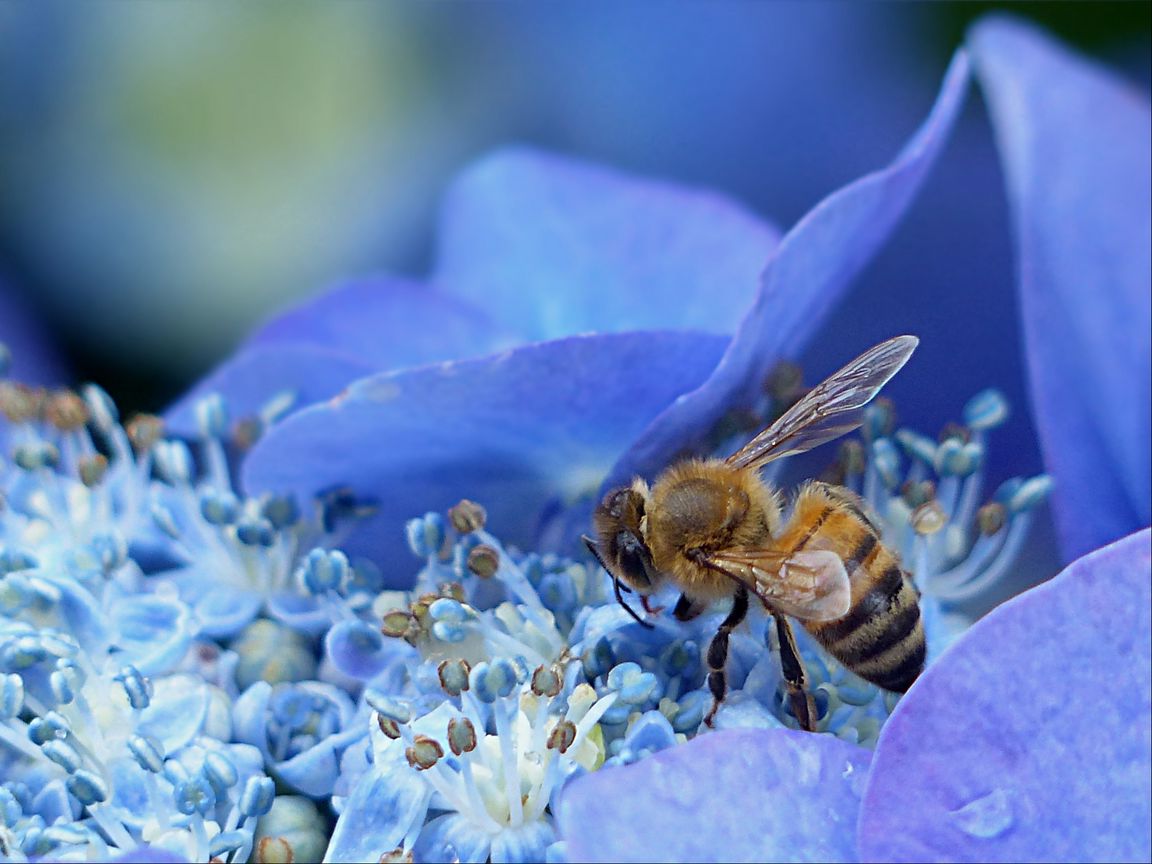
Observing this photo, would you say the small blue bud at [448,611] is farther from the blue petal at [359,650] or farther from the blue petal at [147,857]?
the blue petal at [147,857]

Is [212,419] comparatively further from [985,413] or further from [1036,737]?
[1036,737]

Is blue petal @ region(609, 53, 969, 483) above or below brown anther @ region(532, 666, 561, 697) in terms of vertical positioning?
above

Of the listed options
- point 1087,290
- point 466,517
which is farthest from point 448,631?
point 1087,290

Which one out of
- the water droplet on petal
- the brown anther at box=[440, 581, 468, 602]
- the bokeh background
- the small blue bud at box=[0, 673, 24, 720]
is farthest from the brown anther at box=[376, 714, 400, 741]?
the bokeh background

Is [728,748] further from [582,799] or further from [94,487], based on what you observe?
[94,487]

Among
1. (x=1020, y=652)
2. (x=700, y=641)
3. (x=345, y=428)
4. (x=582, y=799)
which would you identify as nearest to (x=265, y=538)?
(x=345, y=428)

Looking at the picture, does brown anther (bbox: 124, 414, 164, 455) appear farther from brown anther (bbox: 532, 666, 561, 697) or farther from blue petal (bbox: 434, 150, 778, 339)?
brown anther (bbox: 532, 666, 561, 697)

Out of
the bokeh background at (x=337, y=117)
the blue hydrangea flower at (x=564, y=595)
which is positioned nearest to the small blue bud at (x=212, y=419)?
the blue hydrangea flower at (x=564, y=595)
